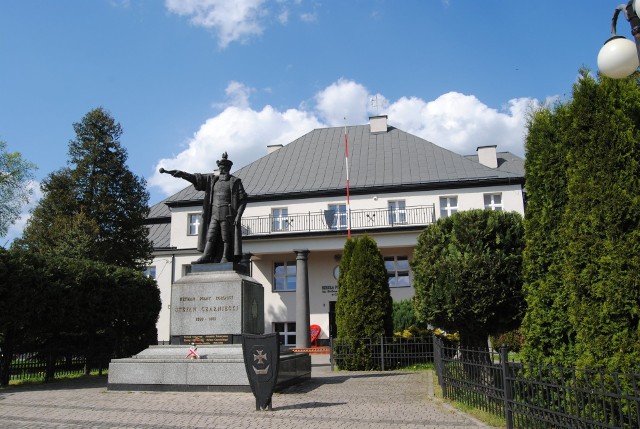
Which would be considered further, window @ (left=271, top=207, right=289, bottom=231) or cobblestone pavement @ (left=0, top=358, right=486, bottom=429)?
window @ (left=271, top=207, right=289, bottom=231)

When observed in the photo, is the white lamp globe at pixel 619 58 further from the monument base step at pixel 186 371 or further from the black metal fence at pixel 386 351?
the black metal fence at pixel 386 351

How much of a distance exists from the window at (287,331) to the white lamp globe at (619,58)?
2487cm

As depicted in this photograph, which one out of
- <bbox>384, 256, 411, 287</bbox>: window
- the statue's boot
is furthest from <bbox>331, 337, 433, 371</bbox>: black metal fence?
<bbox>384, 256, 411, 287</bbox>: window

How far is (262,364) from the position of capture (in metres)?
7.80

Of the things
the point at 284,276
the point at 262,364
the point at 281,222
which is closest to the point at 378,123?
the point at 281,222

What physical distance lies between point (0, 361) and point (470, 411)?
10.8 meters

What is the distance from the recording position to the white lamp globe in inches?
212

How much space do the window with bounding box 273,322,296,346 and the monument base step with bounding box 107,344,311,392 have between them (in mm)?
18586

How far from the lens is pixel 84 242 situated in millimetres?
21891

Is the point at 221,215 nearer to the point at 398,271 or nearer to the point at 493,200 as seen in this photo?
the point at 398,271

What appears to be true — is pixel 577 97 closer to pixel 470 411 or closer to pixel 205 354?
pixel 470 411

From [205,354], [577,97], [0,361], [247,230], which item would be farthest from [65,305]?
[247,230]

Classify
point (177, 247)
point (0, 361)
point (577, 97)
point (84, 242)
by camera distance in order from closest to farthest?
1. point (577, 97)
2. point (0, 361)
3. point (84, 242)
4. point (177, 247)

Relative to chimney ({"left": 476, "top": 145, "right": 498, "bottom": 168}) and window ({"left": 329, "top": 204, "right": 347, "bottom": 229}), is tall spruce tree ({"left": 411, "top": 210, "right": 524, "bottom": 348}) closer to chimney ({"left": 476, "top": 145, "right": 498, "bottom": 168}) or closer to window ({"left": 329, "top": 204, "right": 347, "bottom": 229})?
window ({"left": 329, "top": 204, "right": 347, "bottom": 229})
